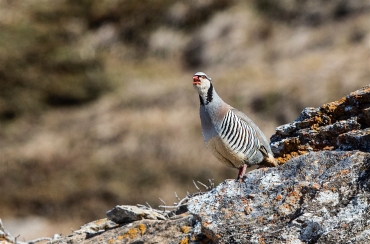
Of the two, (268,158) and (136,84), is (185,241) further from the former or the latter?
(136,84)

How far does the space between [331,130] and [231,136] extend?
1127 millimetres

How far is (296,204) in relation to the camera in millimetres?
4594

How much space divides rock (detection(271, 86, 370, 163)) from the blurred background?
38.6 feet

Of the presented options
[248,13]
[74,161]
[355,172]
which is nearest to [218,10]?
[248,13]

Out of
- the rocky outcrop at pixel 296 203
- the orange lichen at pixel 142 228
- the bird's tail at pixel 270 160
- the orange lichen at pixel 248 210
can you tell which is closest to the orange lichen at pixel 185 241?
the rocky outcrop at pixel 296 203

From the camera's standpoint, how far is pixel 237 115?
21.4ft

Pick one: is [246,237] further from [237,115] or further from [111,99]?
[111,99]

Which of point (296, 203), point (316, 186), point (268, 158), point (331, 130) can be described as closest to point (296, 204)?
point (296, 203)

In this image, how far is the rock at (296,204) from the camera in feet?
14.1

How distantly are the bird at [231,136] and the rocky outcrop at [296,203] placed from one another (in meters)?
0.51

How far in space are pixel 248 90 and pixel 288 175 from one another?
17695mm

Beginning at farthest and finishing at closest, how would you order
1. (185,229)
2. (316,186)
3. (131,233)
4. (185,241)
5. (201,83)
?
(201,83)
(131,233)
(185,229)
(185,241)
(316,186)

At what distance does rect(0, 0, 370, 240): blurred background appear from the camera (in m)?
20.3

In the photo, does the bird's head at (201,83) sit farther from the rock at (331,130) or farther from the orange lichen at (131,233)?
the orange lichen at (131,233)
